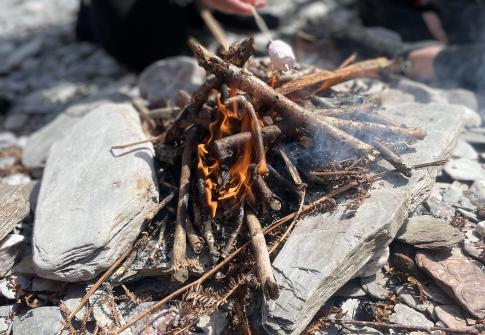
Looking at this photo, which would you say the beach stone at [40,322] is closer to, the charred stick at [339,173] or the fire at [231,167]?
the fire at [231,167]

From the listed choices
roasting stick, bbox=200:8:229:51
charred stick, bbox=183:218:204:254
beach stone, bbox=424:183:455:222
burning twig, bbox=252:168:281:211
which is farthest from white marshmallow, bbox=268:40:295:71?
beach stone, bbox=424:183:455:222

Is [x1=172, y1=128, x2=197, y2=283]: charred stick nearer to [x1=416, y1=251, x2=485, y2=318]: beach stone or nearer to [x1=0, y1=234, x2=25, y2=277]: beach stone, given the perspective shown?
[x1=0, y1=234, x2=25, y2=277]: beach stone

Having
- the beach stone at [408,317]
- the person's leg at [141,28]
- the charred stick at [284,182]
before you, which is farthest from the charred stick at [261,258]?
the person's leg at [141,28]

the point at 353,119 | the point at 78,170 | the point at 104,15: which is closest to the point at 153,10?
the point at 104,15

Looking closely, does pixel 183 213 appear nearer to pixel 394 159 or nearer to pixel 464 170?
pixel 394 159

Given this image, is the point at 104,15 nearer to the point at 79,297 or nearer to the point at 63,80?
the point at 63,80

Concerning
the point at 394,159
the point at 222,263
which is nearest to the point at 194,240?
the point at 222,263
